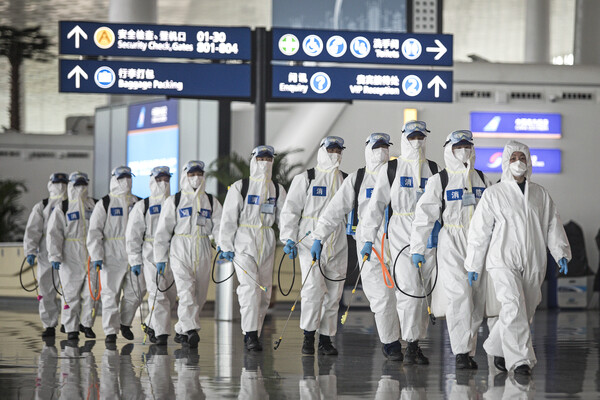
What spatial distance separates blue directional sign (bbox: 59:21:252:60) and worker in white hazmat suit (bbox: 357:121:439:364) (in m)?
4.96

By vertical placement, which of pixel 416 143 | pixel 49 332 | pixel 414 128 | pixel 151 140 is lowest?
pixel 49 332

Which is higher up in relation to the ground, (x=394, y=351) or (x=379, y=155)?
(x=379, y=155)

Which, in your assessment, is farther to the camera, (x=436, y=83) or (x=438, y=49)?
(x=436, y=83)

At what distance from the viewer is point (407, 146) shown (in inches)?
376

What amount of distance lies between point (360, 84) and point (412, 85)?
28.7 inches

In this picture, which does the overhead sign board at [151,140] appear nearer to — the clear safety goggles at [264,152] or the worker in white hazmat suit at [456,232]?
the clear safety goggles at [264,152]

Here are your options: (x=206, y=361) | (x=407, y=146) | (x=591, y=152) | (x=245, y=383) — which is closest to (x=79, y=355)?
(x=206, y=361)

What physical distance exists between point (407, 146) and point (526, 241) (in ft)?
5.29

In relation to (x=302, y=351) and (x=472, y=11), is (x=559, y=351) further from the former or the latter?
(x=472, y=11)

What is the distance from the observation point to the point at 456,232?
8977 mm

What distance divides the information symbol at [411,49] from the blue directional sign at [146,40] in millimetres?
2201

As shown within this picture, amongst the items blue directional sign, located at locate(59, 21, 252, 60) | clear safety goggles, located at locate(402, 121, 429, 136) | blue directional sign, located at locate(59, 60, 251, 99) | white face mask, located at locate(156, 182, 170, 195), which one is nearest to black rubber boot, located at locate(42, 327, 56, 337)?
white face mask, located at locate(156, 182, 170, 195)

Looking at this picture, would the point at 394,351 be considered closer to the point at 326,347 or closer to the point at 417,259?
the point at 326,347

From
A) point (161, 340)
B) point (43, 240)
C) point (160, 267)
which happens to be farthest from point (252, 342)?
point (43, 240)
